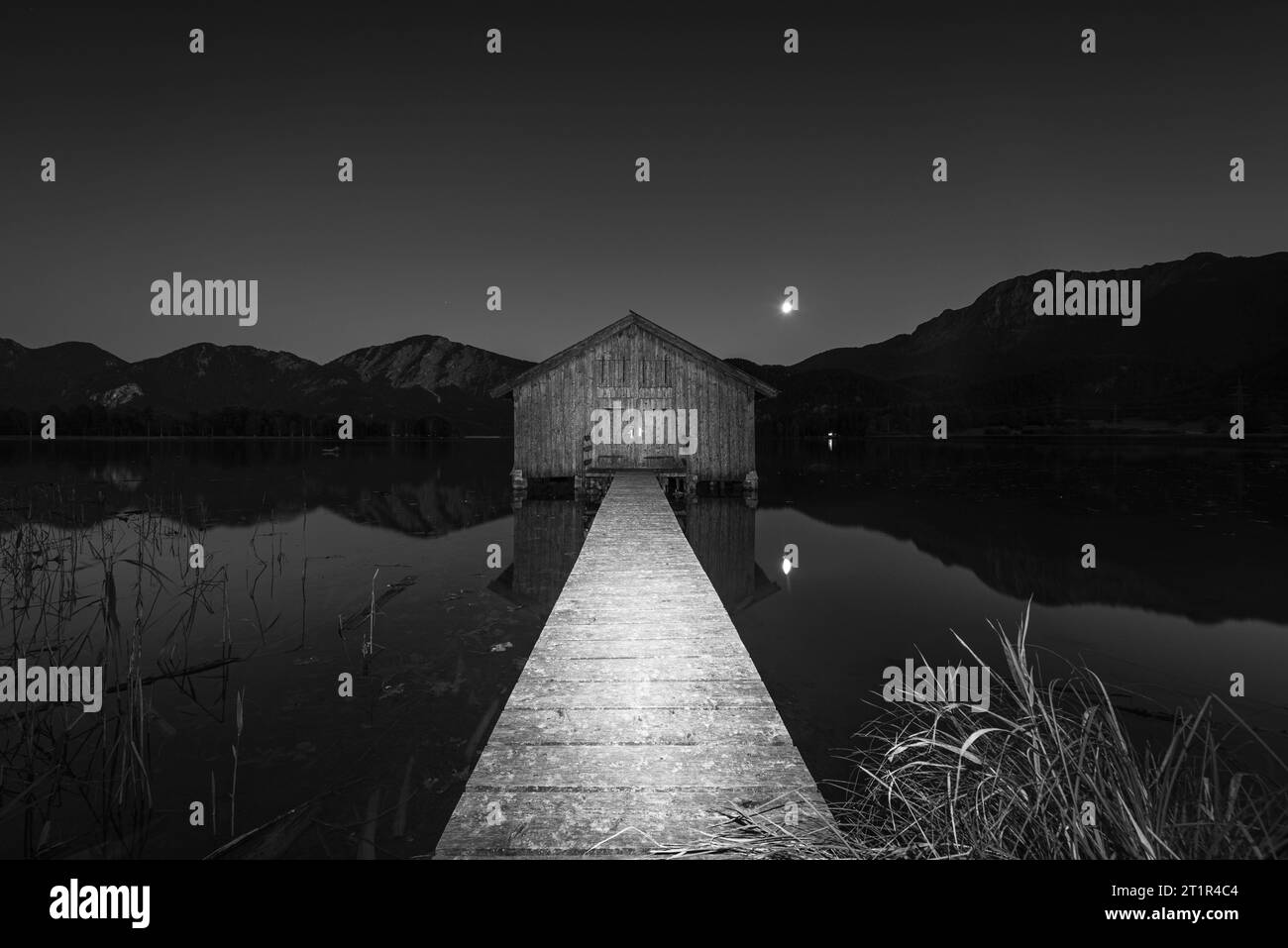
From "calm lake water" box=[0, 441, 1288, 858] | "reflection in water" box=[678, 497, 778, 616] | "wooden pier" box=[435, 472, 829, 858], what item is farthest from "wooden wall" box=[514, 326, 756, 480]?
"wooden pier" box=[435, 472, 829, 858]

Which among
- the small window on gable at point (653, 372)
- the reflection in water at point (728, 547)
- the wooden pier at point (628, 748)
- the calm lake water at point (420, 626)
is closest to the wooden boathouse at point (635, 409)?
the small window on gable at point (653, 372)

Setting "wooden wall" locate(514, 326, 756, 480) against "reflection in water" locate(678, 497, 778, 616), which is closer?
"reflection in water" locate(678, 497, 778, 616)

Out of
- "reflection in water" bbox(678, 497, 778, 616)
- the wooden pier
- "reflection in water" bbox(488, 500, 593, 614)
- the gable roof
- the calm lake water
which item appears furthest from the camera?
the gable roof

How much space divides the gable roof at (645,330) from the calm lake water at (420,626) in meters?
4.87

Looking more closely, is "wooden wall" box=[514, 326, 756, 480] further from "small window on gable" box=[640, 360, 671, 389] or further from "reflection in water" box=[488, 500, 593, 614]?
"reflection in water" box=[488, 500, 593, 614]

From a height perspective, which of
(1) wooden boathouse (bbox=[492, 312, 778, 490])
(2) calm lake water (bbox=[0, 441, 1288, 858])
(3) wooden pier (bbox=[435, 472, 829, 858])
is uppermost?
(1) wooden boathouse (bbox=[492, 312, 778, 490])

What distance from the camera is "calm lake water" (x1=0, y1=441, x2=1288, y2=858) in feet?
15.2

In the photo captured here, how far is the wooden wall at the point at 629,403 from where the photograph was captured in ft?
70.8

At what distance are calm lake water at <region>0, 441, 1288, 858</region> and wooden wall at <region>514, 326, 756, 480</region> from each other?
2012 mm

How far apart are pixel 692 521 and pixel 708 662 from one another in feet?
45.2

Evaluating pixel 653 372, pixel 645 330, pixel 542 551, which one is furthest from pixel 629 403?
pixel 542 551

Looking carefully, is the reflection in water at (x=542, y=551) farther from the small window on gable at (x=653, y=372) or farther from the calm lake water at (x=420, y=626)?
the small window on gable at (x=653, y=372)
